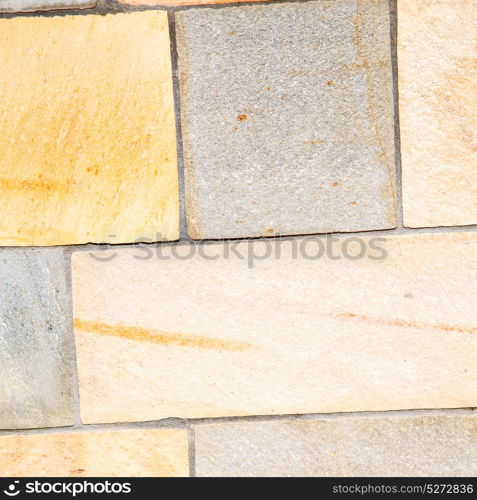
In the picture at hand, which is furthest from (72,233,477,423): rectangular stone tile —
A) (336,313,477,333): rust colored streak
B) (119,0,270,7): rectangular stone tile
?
(119,0,270,7): rectangular stone tile

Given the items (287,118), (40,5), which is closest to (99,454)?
(287,118)

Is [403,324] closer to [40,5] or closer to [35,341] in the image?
[35,341]

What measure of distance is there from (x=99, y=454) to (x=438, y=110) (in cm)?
98

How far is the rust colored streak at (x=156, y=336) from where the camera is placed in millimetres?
974

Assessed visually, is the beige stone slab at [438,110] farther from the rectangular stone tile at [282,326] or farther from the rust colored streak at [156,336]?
the rust colored streak at [156,336]

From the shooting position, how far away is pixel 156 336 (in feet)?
3.20

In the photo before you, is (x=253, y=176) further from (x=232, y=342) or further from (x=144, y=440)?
(x=144, y=440)

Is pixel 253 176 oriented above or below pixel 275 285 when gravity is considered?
above

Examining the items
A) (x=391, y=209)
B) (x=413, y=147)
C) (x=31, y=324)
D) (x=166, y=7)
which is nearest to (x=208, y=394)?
(x=31, y=324)

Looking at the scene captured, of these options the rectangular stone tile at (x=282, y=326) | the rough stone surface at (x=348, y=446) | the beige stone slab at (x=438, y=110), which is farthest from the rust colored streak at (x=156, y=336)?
the beige stone slab at (x=438, y=110)

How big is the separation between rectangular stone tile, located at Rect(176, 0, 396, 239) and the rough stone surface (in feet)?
1.35

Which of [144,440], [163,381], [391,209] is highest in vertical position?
[391,209]

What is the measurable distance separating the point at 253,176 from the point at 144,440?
0.59 metres

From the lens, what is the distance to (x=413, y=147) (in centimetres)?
93
